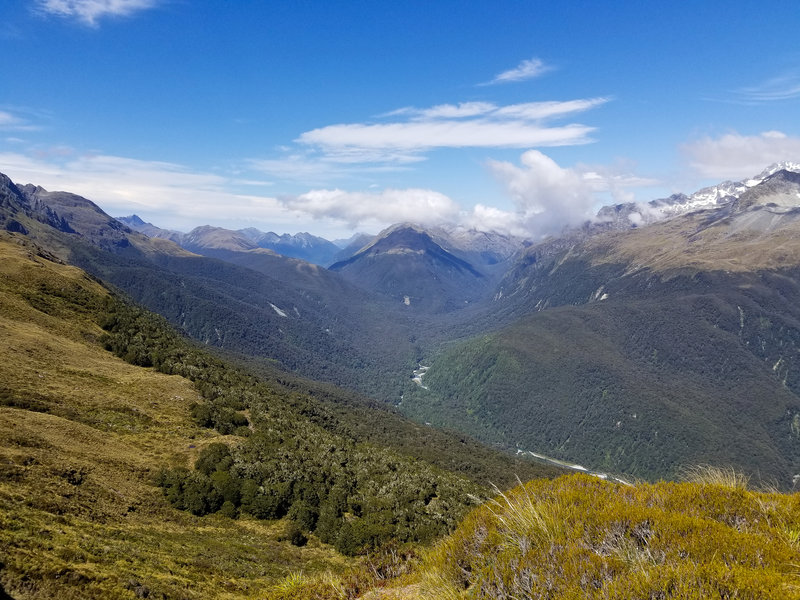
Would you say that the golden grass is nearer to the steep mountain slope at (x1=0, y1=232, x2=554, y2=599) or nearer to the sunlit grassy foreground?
the steep mountain slope at (x1=0, y1=232, x2=554, y2=599)

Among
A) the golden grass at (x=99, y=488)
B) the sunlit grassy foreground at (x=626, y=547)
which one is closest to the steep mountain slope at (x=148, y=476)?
the golden grass at (x=99, y=488)

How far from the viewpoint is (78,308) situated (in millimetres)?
98312

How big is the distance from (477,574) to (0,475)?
3798cm

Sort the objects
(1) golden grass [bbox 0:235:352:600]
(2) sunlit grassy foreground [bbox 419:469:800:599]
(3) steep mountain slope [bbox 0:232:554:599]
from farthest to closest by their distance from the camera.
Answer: (3) steep mountain slope [bbox 0:232:554:599] → (1) golden grass [bbox 0:235:352:600] → (2) sunlit grassy foreground [bbox 419:469:800:599]

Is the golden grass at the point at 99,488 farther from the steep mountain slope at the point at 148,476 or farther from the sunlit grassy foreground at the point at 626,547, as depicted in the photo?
the sunlit grassy foreground at the point at 626,547

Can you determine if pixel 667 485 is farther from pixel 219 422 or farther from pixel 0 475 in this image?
pixel 219 422

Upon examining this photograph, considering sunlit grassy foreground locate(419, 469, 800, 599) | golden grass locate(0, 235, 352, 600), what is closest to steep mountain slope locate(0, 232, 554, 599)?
golden grass locate(0, 235, 352, 600)

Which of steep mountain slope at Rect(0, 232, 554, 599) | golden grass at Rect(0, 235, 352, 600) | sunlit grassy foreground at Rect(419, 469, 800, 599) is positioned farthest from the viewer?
steep mountain slope at Rect(0, 232, 554, 599)

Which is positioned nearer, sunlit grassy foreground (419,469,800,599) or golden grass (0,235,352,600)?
sunlit grassy foreground (419,469,800,599)

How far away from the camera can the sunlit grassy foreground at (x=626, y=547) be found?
10.8 m

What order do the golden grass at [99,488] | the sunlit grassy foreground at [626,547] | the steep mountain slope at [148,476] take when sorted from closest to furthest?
1. the sunlit grassy foreground at [626,547]
2. the golden grass at [99,488]
3. the steep mountain slope at [148,476]

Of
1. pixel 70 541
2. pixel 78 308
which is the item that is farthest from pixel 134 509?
pixel 78 308

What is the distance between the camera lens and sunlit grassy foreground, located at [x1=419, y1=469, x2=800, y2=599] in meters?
10.8

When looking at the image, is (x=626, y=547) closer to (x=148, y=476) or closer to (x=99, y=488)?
(x=99, y=488)
